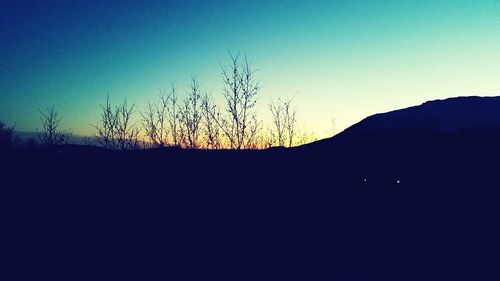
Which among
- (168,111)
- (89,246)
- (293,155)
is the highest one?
(168,111)

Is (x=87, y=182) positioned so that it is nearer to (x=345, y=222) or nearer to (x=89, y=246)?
(x=89, y=246)

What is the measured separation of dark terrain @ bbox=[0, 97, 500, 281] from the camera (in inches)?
257

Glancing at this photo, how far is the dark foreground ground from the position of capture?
6520mm

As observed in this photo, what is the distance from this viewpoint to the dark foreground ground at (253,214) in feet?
21.4

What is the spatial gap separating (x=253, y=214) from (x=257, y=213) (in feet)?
0.32

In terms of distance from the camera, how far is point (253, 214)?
7922 mm

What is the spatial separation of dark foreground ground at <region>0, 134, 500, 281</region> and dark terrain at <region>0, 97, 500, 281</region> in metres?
0.03

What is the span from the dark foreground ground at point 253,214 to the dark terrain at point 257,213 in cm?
3

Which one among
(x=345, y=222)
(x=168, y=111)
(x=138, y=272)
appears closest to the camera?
(x=138, y=272)

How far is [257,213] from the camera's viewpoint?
796 centimetres

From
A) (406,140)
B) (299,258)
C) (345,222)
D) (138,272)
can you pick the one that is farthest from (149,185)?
(406,140)

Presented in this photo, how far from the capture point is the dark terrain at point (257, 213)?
21.4 feet

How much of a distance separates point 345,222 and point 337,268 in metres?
1.48

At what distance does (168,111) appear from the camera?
13.5 m
